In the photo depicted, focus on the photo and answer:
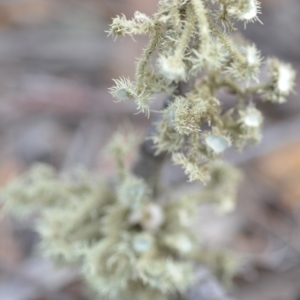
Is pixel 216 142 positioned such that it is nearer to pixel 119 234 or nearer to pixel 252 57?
pixel 252 57

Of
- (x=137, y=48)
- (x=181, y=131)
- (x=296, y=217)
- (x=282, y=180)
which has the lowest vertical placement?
(x=181, y=131)

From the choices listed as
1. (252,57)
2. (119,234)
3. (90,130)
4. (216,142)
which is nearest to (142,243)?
(119,234)

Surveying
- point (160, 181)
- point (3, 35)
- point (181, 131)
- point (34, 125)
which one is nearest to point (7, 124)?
point (34, 125)

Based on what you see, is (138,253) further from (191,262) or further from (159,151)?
(159,151)

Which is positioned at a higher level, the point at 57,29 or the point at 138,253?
the point at 57,29

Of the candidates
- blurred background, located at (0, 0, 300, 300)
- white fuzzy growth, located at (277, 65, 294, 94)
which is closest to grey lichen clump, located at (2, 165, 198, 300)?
blurred background, located at (0, 0, 300, 300)

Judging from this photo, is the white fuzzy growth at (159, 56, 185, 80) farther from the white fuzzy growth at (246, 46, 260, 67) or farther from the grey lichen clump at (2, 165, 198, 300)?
the grey lichen clump at (2, 165, 198, 300)
